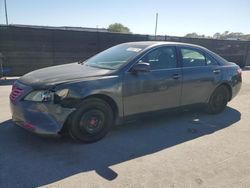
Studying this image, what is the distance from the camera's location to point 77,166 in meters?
3.49

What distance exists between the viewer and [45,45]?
10773mm

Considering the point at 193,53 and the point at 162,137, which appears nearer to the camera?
the point at 162,137

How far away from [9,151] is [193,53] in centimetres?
390

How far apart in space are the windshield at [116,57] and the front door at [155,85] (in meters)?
0.22

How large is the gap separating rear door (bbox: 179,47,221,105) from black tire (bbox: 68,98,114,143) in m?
1.76

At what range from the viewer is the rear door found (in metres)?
5.33

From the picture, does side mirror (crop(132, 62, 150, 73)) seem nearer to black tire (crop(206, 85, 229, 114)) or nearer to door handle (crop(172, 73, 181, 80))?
door handle (crop(172, 73, 181, 80))

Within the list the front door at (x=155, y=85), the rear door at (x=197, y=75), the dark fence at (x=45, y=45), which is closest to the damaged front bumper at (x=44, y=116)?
the front door at (x=155, y=85)

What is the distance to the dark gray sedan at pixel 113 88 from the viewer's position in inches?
151

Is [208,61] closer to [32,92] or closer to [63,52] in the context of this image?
[32,92]

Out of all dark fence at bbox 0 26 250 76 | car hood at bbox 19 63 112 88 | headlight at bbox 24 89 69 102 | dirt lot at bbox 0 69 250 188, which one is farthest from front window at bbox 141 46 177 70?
dark fence at bbox 0 26 250 76

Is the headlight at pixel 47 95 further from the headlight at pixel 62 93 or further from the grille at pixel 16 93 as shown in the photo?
the grille at pixel 16 93

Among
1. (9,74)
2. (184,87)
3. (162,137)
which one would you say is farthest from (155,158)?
(9,74)

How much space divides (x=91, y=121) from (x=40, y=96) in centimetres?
87
